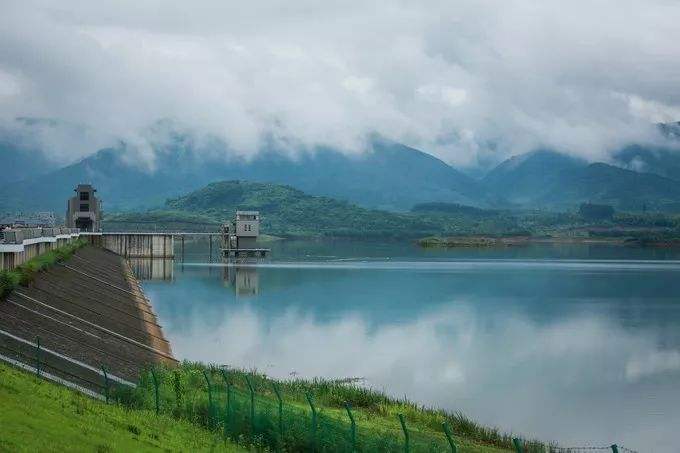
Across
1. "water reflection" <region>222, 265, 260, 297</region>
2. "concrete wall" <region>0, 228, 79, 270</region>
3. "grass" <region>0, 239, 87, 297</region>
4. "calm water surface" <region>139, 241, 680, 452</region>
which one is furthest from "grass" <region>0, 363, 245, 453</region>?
"water reflection" <region>222, 265, 260, 297</region>

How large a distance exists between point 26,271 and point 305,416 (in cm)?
2729

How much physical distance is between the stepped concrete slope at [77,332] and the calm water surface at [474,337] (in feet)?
14.3

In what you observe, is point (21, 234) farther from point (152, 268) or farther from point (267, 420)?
point (152, 268)

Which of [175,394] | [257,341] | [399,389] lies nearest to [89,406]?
[175,394]

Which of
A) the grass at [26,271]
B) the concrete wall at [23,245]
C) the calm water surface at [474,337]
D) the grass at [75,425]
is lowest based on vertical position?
the calm water surface at [474,337]

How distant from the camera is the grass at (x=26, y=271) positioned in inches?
1544

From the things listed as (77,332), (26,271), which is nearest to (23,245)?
(26,271)

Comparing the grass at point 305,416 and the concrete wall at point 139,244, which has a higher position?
the concrete wall at point 139,244

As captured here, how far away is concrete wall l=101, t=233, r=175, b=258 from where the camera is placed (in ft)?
428

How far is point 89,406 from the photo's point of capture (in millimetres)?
22234

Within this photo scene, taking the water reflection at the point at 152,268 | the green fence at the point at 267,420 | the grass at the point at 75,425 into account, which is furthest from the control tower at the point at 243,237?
the grass at the point at 75,425

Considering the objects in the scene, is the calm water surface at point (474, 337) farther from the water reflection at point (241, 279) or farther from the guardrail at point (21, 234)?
the guardrail at point (21, 234)

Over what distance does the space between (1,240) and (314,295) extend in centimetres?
4204

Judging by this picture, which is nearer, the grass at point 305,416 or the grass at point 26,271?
the grass at point 305,416
